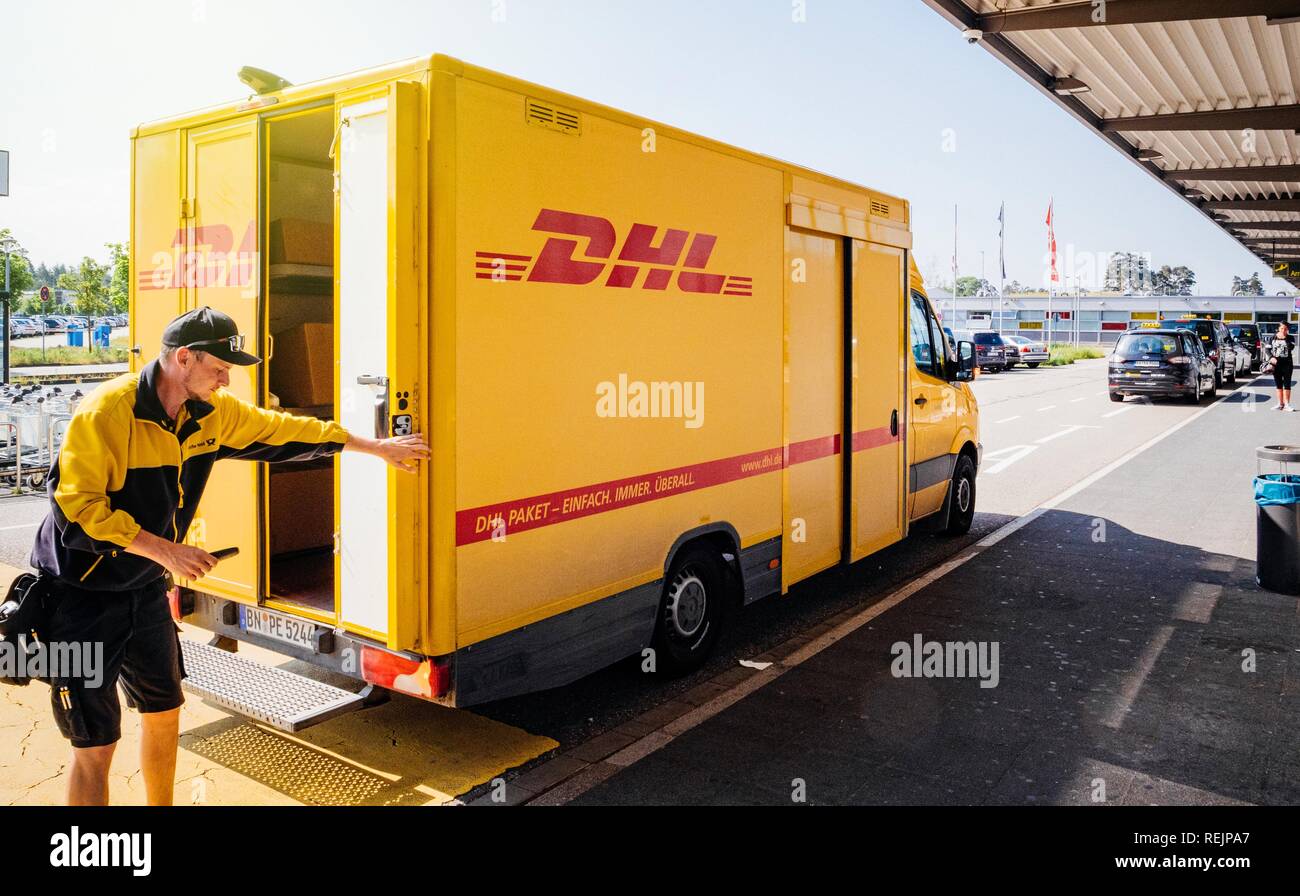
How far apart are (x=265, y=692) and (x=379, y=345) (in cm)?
162

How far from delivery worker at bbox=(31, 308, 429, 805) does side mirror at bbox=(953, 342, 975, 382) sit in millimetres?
6799

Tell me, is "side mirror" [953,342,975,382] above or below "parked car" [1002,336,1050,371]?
below

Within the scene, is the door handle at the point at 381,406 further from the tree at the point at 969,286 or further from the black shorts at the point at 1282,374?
the tree at the point at 969,286

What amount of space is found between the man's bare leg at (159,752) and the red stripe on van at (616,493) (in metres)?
1.24

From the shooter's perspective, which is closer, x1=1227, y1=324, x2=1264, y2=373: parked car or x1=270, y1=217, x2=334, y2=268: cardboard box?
x1=270, y1=217, x2=334, y2=268: cardboard box

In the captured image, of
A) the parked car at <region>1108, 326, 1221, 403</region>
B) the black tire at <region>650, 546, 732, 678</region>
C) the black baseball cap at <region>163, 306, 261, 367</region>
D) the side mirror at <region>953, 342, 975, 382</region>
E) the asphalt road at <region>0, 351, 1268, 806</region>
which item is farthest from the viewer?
the parked car at <region>1108, 326, 1221, 403</region>

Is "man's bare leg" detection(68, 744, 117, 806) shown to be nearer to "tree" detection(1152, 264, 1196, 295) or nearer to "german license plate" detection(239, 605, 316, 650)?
"german license plate" detection(239, 605, 316, 650)

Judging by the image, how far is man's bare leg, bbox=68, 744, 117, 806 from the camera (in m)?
3.29

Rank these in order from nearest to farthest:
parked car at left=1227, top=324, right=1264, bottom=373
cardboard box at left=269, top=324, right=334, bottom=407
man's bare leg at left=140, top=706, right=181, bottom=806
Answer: man's bare leg at left=140, top=706, right=181, bottom=806
cardboard box at left=269, top=324, right=334, bottom=407
parked car at left=1227, top=324, right=1264, bottom=373

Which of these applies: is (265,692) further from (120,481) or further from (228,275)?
(228,275)

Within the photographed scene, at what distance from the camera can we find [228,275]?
15.4 feet

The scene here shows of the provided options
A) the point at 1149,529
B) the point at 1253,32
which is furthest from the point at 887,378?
the point at 1253,32

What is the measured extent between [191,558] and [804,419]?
400 cm

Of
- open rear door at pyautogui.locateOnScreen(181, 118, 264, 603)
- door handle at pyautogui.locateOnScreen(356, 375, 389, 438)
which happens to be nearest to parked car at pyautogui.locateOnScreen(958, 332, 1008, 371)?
open rear door at pyautogui.locateOnScreen(181, 118, 264, 603)
